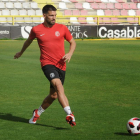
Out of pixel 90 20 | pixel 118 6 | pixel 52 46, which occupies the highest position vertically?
pixel 52 46

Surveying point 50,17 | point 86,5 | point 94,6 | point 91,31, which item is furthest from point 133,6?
point 50,17

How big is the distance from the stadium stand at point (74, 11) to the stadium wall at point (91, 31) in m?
2.37

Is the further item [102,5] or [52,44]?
[102,5]

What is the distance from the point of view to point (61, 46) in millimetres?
7344

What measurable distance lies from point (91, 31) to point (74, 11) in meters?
7.71

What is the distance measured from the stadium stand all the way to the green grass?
19.8 meters

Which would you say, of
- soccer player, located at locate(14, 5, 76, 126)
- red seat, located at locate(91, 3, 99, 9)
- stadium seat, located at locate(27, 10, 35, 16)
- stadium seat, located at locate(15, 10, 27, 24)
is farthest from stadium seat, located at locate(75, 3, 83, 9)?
soccer player, located at locate(14, 5, 76, 126)

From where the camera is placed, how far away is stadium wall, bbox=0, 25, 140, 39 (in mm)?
33634

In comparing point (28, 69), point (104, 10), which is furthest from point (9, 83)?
point (104, 10)

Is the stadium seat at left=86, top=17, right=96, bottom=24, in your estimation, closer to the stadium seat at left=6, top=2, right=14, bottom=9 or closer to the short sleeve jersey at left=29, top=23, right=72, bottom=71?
the stadium seat at left=6, top=2, right=14, bottom=9

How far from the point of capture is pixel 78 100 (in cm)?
1010

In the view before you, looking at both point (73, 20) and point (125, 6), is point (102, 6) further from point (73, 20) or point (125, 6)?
point (73, 20)

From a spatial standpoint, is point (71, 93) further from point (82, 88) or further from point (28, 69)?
point (28, 69)

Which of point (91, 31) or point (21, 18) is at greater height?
point (21, 18)
